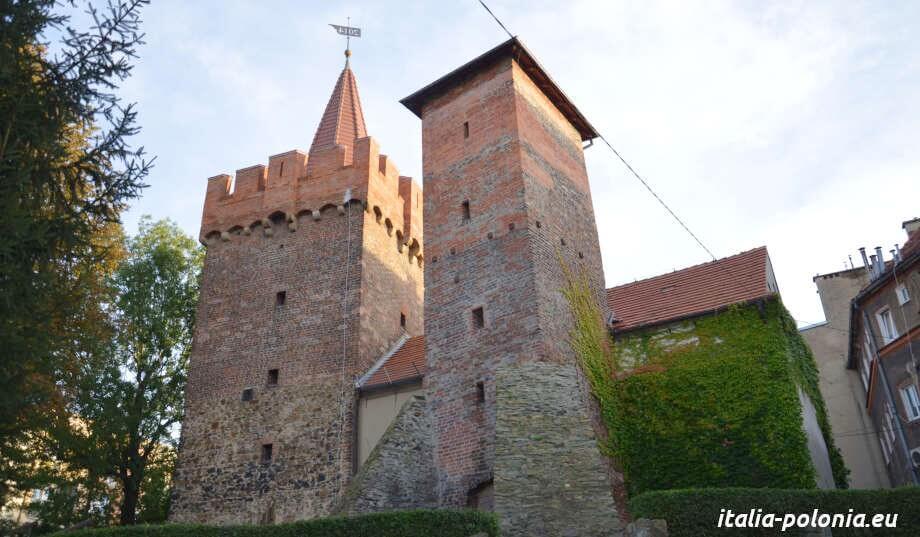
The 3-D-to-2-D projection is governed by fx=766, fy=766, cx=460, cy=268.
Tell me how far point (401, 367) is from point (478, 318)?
3.75 metres

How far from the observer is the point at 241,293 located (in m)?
20.9

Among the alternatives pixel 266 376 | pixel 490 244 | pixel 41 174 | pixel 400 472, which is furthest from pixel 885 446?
pixel 41 174

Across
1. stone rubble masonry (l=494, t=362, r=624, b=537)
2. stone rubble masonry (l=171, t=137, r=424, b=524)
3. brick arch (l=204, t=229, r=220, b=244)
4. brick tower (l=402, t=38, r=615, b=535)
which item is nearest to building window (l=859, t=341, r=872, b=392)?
brick tower (l=402, t=38, r=615, b=535)

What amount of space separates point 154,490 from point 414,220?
10380 mm

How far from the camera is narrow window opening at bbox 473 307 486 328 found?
50.0 ft

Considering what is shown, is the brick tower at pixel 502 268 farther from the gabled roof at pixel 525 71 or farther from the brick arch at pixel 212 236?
the brick arch at pixel 212 236

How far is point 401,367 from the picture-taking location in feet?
60.4

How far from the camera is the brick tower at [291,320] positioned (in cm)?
1782

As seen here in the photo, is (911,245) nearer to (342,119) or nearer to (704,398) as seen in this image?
(704,398)

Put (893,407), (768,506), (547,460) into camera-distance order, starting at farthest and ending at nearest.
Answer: (893,407)
(547,460)
(768,506)

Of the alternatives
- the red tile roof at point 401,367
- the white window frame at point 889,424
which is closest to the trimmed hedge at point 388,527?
the red tile roof at point 401,367

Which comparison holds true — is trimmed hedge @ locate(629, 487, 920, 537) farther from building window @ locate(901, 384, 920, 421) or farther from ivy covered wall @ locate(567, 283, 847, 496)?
building window @ locate(901, 384, 920, 421)

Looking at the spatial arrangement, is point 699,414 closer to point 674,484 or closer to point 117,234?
point 674,484

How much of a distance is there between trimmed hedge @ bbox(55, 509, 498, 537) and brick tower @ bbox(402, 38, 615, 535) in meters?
0.70
